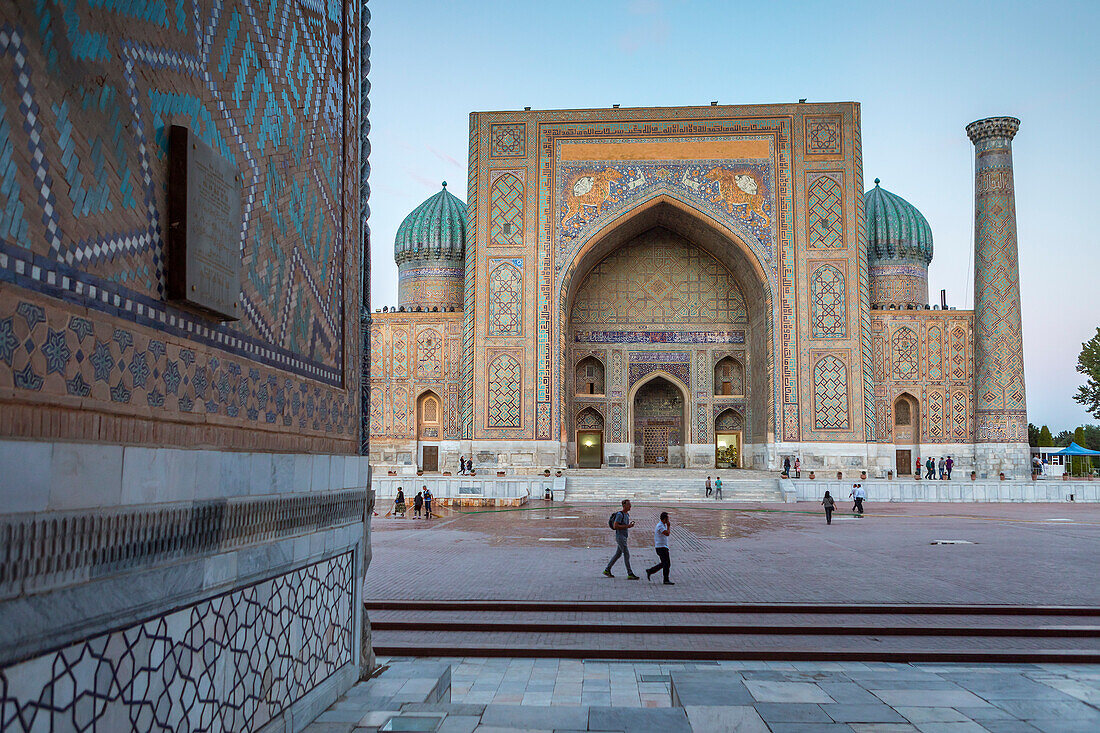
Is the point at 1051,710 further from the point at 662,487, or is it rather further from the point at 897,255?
the point at 897,255

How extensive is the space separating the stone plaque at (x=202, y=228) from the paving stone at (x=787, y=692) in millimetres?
2570

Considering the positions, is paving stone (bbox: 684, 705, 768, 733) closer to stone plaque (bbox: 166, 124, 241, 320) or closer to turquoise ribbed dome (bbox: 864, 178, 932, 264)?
stone plaque (bbox: 166, 124, 241, 320)

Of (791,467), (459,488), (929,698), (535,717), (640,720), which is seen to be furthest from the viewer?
(791,467)

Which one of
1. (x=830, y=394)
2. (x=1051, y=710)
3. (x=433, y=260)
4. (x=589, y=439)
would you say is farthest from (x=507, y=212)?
(x=1051, y=710)

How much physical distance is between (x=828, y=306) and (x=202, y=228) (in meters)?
18.7

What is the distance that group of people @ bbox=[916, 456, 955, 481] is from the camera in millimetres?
18906

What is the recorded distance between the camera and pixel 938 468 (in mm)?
19938

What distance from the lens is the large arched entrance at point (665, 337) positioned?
69.4ft

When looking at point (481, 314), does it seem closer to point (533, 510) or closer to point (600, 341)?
point (600, 341)

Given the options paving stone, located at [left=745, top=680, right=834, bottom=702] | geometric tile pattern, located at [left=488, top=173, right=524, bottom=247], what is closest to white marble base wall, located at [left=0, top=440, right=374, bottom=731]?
paving stone, located at [left=745, top=680, right=834, bottom=702]

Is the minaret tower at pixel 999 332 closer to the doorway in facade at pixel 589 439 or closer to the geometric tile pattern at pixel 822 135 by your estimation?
the geometric tile pattern at pixel 822 135

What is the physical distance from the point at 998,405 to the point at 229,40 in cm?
2066

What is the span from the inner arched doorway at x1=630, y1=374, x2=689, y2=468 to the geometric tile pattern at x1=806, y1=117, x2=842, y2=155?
6756 millimetres

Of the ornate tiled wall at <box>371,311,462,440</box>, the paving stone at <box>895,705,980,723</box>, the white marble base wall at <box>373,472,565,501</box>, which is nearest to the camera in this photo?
the paving stone at <box>895,705,980,723</box>
